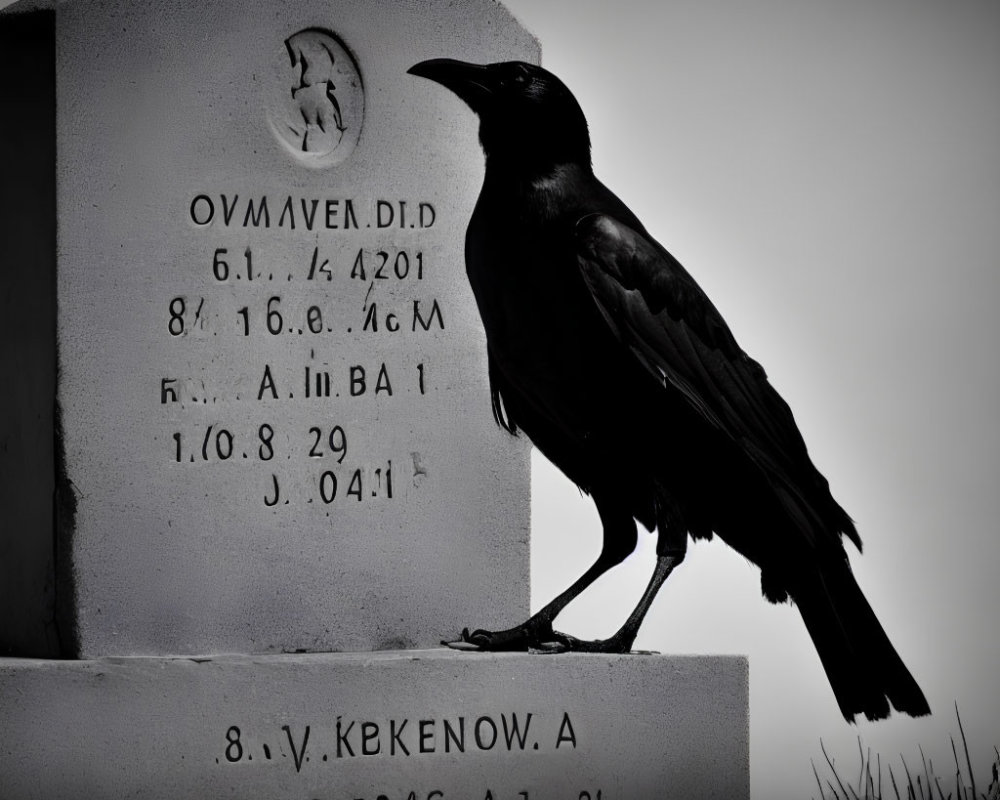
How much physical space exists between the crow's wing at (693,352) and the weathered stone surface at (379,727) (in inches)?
19.7

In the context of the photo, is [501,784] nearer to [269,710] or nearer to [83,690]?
[269,710]

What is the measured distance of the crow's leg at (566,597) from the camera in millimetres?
3744

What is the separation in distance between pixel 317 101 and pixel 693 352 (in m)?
1.20

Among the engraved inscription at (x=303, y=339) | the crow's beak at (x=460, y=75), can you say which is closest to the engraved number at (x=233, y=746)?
the engraved inscription at (x=303, y=339)

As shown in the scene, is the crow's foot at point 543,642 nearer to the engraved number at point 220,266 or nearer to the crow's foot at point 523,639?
the crow's foot at point 523,639

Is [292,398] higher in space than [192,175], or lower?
lower

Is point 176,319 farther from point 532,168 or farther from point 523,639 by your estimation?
point 523,639

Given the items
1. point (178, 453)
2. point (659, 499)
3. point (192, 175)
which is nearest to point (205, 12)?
point (192, 175)

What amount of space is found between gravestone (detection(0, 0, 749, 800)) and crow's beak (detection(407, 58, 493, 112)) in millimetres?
137

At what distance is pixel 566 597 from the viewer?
3775 mm

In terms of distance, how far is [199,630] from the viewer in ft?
12.2

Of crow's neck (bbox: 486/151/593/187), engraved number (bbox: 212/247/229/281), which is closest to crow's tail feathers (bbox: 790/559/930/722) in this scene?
crow's neck (bbox: 486/151/593/187)

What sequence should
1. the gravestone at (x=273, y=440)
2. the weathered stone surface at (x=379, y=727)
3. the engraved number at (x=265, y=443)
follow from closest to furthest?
the weathered stone surface at (x=379, y=727) → the gravestone at (x=273, y=440) → the engraved number at (x=265, y=443)

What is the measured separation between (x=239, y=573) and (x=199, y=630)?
17 centimetres
